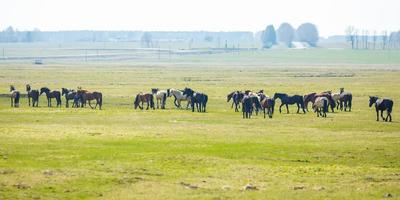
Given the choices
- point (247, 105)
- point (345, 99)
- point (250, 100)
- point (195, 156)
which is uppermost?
point (250, 100)

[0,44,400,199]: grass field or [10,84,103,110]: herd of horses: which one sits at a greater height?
[10,84,103,110]: herd of horses

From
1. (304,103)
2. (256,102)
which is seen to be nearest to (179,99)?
(256,102)

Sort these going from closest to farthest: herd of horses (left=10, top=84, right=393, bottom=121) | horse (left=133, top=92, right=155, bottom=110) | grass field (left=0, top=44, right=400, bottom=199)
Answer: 1. grass field (left=0, top=44, right=400, bottom=199)
2. herd of horses (left=10, top=84, right=393, bottom=121)
3. horse (left=133, top=92, right=155, bottom=110)

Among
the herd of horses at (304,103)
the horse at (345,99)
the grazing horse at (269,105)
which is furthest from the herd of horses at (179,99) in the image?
the horse at (345,99)

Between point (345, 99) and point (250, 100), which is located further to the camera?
point (345, 99)

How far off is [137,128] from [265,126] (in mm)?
5970

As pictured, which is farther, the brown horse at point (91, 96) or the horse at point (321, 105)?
the brown horse at point (91, 96)

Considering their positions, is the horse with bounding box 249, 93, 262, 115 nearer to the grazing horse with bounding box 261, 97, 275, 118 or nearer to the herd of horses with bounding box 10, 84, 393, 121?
the herd of horses with bounding box 10, 84, 393, 121

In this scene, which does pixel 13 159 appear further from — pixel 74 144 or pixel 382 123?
pixel 382 123

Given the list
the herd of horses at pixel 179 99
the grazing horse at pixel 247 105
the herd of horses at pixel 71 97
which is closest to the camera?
the grazing horse at pixel 247 105

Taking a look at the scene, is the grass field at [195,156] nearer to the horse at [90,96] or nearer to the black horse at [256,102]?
the black horse at [256,102]

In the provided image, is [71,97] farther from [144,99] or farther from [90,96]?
[144,99]

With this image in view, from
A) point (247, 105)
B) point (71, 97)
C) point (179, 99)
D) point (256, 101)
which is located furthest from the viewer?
point (71, 97)

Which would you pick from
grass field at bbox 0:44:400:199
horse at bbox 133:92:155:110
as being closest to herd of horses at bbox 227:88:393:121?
grass field at bbox 0:44:400:199
